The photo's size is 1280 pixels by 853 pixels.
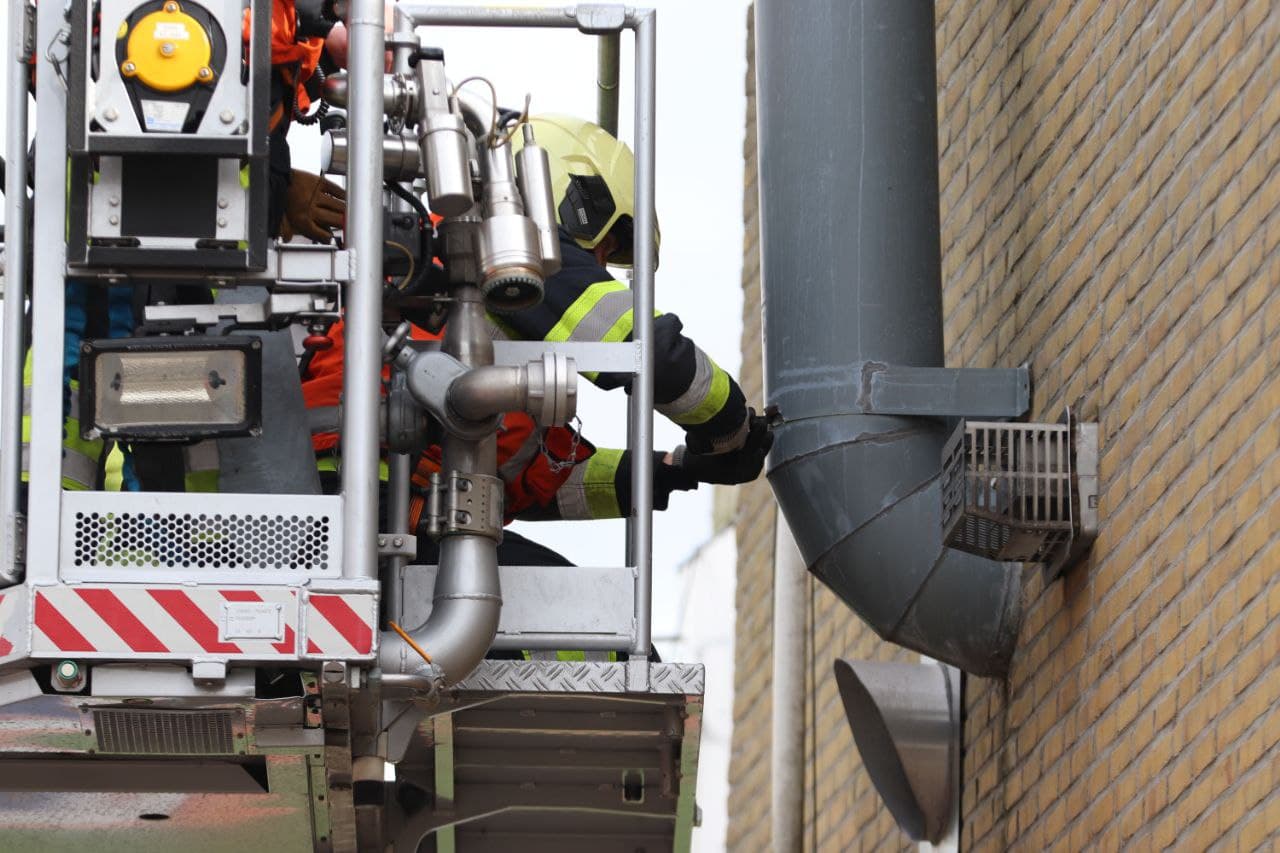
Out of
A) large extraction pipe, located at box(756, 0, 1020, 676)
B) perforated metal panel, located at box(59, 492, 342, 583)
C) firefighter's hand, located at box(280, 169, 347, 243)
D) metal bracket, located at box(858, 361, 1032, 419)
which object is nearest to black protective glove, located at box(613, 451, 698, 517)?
large extraction pipe, located at box(756, 0, 1020, 676)

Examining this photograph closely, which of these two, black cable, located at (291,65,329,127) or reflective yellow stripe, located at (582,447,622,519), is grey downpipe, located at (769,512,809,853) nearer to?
reflective yellow stripe, located at (582,447,622,519)

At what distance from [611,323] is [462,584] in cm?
74

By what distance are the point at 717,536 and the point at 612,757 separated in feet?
57.3

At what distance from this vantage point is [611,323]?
573 cm

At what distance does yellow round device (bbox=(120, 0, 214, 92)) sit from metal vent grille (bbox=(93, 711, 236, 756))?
129 centimetres

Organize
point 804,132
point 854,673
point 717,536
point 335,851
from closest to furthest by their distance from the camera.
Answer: point 335,851
point 804,132
point 854,673
point 717,536

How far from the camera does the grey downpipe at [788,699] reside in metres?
9.23

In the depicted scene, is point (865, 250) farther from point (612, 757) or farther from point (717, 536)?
point (717, 536)

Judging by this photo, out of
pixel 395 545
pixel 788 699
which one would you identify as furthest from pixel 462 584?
pixel 788 699

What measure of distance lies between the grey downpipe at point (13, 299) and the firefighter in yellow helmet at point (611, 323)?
1149mm

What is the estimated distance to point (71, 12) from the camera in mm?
5070

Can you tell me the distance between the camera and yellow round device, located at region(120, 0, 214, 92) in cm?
496

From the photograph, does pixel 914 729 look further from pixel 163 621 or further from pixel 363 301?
pixel 163 621

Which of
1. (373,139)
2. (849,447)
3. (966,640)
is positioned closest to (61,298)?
(373,139)
